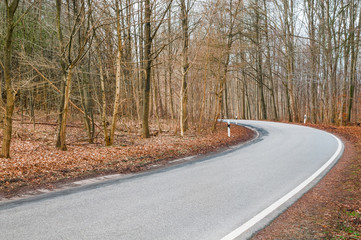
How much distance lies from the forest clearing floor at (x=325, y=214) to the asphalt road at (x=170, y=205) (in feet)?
0.70

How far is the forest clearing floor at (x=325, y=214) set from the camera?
4008mm

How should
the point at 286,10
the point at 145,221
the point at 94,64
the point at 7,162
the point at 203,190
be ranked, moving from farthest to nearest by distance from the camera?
the point at 286,10
the point at 94,64
the point at 7,162
the point at 203,190
the point at 145,221

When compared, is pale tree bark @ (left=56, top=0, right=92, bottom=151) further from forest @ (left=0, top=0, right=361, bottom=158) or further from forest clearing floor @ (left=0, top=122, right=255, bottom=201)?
forest clearing floor @ (left=0, top=122, right=255, bottom=201)

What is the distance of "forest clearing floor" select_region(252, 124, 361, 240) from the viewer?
13.1 feet

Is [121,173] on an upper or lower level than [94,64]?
lower

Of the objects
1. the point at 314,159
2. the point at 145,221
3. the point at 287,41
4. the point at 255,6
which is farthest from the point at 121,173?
the point at 287,41

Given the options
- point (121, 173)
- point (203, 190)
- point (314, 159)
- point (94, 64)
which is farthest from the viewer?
point (94, 64)

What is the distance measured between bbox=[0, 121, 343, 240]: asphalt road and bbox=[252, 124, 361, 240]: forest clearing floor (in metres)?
0.21

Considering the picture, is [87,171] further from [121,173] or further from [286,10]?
[286,10]

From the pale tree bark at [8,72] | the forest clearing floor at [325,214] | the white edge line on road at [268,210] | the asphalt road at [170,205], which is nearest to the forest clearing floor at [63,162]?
the pale tree bark at [8,72]

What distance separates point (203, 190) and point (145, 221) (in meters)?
1.99

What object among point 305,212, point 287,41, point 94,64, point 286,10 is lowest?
point 305,212

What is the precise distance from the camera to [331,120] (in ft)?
81.5

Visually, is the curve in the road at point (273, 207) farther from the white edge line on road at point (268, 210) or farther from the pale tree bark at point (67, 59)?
the pale tree bark at point (67, 59)
